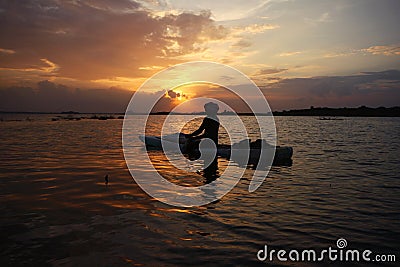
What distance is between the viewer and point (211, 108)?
1733cm

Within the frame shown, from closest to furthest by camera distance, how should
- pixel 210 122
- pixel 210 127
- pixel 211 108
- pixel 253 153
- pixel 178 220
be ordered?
1. pixel 178 220
2. pixel 211 108
3. pixel 210 122
4. pixel 210 127
5. pixel 253 153

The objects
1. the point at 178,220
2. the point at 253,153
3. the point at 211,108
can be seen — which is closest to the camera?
the point at 178,220

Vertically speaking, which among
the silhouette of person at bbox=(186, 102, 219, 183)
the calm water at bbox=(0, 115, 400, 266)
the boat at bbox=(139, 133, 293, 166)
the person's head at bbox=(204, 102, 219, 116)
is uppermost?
the person's head at bbox=(204, 102, 219, 116)

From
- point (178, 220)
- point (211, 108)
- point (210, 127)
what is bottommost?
point (178, 220)

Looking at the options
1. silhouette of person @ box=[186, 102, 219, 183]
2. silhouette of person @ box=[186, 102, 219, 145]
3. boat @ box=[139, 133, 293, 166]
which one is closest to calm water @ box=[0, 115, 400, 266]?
silhouette of person @ box=[186, 102, 219, 183]

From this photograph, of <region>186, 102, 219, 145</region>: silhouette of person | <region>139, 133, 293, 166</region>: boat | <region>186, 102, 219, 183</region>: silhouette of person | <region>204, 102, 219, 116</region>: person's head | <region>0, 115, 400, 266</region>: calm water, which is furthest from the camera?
<region>139, 133, 293, 166</region>: boat

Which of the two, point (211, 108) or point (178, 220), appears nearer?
point (178, 220)

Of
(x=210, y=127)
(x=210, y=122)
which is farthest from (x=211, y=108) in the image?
(x=210, y=127)

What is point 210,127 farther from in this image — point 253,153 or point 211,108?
point 253,153

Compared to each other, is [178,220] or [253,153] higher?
[253,153]

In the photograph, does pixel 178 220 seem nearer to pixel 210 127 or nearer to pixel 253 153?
pixel 210 127

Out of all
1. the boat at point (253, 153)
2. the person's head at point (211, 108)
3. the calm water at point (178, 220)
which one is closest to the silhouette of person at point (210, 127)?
the person's head at point (211, 108)

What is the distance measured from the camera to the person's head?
17192 mm

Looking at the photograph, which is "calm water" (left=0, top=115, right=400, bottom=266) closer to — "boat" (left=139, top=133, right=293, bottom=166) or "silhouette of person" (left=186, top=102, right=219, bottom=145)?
"boat" (left=139, top=133, right=293, bottom=166)
